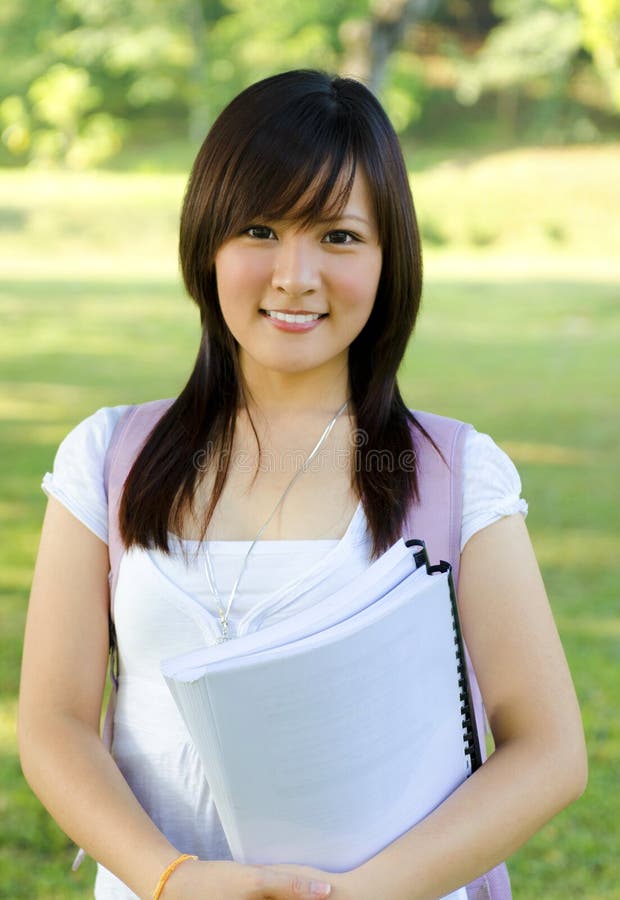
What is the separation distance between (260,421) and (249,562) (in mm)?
195

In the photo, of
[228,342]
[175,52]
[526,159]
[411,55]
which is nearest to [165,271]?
[175,52]

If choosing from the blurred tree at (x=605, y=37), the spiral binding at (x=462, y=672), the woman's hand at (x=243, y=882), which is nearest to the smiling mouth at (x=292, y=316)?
the spiral binding at (x=462, y=672)

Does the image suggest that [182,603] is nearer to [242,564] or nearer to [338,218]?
[242,564]

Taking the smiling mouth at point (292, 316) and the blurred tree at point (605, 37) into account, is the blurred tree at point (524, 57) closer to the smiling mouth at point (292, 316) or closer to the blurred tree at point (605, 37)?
the blurred tree at point (605, 37)

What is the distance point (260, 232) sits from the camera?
4.29ft

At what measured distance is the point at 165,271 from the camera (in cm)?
1410

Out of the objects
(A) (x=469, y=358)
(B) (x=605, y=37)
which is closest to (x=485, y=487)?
(A) (x=469, y=358)

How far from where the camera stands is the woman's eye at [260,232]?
51.3 inches

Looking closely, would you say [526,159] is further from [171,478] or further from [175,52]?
[171,478]

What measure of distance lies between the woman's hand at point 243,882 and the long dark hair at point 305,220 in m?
0.33

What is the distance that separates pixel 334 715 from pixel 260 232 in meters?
0.50

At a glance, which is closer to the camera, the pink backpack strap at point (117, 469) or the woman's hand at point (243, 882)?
the woman's hand at point (243, 882)

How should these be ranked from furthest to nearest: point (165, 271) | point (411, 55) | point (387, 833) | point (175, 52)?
point (411, 55), point (175, 52), point (165, 271), point (387, 833)

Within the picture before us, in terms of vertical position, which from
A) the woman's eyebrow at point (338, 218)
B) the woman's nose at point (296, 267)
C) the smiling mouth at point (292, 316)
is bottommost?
the smiling mouth at point (292, 316)
